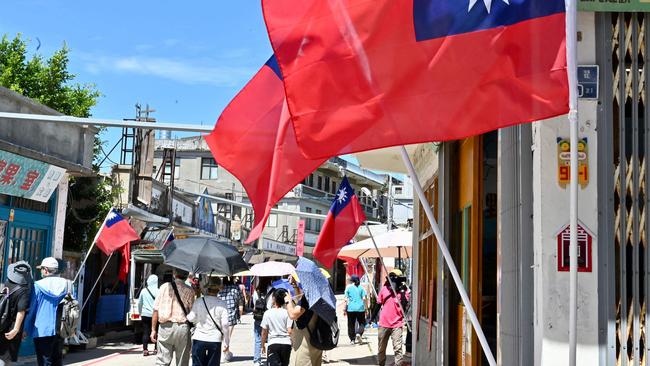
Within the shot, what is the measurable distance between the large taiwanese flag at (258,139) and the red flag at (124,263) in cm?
1641

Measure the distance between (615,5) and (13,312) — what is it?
8.41 m

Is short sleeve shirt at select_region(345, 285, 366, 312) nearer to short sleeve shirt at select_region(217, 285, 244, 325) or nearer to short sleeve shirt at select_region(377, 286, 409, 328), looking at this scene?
short sleeve shirt at select_region(217, 285, 244, 325)

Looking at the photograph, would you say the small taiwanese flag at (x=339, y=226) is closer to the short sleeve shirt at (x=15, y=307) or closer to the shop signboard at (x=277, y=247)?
the short sleeve shirt at (x=15, y=307)

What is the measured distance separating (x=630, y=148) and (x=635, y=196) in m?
0.37

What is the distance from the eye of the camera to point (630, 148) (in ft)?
18.8

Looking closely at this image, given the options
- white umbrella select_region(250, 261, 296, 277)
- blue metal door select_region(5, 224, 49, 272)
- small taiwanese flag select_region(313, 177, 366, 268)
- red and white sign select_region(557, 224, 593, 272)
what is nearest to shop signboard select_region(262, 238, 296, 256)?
white umbrella select_region(250, 261, 296, 277)

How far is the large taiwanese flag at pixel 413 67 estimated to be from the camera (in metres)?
4.17

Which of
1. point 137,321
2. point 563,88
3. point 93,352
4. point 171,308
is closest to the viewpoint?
point 563,88

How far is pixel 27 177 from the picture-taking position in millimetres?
17109

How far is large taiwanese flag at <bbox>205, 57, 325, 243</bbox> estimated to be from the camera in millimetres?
5723

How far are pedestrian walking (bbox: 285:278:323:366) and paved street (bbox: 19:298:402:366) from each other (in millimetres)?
8213

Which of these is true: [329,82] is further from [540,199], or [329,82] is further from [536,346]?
[536,346]

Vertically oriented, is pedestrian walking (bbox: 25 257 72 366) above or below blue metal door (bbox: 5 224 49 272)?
below

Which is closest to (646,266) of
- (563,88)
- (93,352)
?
(563,88)
